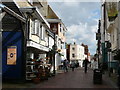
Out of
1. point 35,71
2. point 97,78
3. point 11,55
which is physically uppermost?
point 11,55

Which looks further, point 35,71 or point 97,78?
point 35,71

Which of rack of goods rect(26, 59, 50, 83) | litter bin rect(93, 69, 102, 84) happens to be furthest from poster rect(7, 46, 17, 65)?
litter bin rect(93, 69, 102, 84)

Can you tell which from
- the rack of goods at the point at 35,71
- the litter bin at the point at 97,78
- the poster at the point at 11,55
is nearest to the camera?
the poster at the point at 11,55

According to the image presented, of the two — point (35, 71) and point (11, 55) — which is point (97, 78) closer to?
point (35, 71)

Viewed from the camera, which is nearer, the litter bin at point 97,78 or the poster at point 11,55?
the poster at point 11,55

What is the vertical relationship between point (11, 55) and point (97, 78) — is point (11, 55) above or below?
above

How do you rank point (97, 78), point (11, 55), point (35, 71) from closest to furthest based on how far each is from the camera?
point (11, 55)
point (97, 78)
point (35, 71)

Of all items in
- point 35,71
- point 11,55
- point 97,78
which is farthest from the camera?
point 35,71

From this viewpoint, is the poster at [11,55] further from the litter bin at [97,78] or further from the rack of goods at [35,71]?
the litter bin at [97,78]

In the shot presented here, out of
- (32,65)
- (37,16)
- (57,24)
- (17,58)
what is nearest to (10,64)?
(17,58)

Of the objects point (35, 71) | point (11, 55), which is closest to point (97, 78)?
point (35, 71)

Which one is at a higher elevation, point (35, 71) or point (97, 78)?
point (35, 71)

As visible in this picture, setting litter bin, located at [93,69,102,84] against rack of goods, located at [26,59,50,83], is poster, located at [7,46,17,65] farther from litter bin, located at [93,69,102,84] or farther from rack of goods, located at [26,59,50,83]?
litter bin, located at [93,69,102,84]

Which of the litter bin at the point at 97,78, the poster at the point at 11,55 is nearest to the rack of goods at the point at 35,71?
the poster at the point at 11,55
